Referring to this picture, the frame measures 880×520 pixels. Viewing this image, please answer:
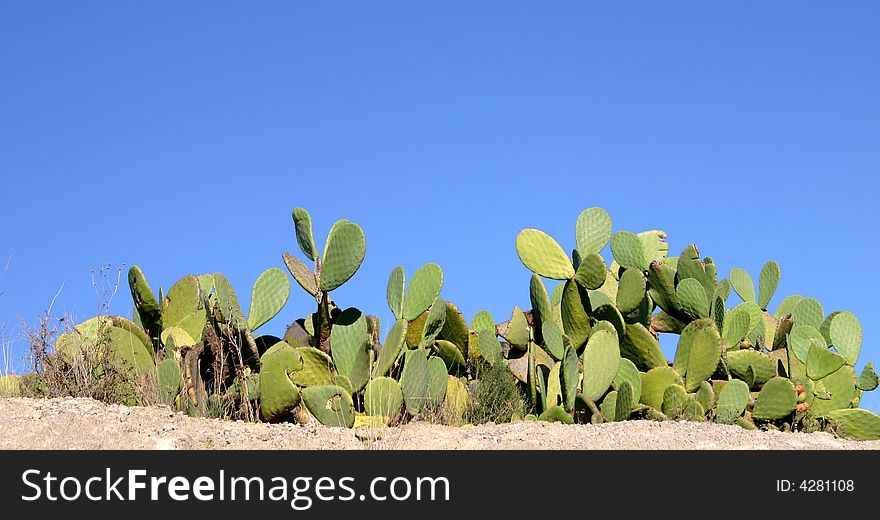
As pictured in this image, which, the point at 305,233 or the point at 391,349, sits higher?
the point at 305,233

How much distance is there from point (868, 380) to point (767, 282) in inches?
53.4

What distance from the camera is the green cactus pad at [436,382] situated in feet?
23.6

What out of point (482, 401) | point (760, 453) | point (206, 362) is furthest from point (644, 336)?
point (206, 362)

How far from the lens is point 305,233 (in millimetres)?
7203

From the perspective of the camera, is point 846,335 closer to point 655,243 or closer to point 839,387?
point 839,387

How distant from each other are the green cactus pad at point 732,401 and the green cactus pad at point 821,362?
1.39 m

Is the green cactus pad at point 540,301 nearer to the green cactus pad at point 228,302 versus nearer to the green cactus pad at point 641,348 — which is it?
the green cactus pad at point 641,348

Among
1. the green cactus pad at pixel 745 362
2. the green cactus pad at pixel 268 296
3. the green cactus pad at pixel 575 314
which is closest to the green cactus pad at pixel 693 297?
the green cactus pad at pixel 745 362

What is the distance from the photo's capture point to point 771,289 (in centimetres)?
977

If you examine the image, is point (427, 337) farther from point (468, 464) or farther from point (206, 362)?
point (468, 464)

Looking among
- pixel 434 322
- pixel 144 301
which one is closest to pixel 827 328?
pixel 434 322

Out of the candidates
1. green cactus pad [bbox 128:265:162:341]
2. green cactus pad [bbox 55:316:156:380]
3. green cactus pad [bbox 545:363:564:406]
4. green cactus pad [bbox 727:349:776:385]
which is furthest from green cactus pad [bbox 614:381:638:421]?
green cactus pad [bbox 128:265:162:341]

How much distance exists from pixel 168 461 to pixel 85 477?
1.24 ft

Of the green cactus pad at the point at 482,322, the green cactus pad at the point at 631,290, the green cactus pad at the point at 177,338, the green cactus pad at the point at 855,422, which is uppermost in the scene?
the green cactus pad at the point at 631,290
